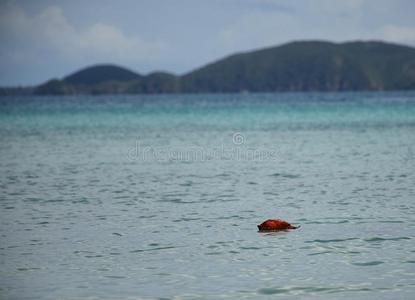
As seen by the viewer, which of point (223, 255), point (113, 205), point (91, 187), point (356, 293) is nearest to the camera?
point (356, 293)

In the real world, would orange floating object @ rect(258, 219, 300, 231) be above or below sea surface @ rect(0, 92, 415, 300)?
above

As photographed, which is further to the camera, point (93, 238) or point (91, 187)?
point (91, 187)

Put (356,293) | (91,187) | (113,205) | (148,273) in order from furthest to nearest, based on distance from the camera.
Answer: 1. (91,187)
2. (113,205)
3. (148,273)
4. (356,293)

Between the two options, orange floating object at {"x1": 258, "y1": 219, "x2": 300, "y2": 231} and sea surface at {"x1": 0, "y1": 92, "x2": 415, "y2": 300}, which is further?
orange floating object at {"x1": 258, "y1": 219, "x2": 300, "y2": 231}

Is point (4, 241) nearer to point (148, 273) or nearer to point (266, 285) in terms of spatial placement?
point (148, 273)

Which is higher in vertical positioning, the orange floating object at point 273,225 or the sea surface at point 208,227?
the orange floating object at point 273,225

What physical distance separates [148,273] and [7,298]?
9.21ft

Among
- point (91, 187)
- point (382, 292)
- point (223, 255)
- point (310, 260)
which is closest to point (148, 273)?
point (223, 255)

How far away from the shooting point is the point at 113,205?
23.1 meters

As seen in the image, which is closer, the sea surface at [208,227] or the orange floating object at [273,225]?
the sea surface at [208,227]

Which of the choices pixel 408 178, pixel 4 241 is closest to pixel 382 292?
pixel 4 241

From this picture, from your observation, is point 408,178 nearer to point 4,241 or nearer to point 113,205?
point 113,205

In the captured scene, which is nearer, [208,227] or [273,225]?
[273,225]

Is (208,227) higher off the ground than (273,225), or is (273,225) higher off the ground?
(273,225)
